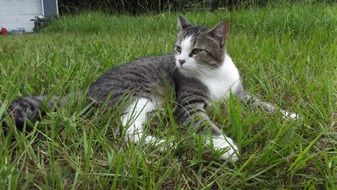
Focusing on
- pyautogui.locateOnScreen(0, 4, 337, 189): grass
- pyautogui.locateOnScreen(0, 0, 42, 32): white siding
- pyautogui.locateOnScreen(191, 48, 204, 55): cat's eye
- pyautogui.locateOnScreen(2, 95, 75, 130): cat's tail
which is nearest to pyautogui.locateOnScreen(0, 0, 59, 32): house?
pyautogui.locateOnScreen(0, 0, 42, 32): white siding

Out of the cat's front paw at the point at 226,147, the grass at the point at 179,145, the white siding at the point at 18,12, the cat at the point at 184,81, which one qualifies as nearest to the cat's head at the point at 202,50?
the cat at the point at 184,81

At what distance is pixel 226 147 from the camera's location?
1.39 metres

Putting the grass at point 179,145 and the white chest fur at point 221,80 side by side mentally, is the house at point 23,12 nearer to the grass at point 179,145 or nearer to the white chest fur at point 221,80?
the grass at point 179,145

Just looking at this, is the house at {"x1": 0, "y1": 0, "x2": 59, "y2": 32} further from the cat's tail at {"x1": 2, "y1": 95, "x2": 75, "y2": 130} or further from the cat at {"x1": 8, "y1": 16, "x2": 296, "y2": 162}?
the cat's tail at {"x1": 2, "y1": 95, "x2": 75, "y2": 130}

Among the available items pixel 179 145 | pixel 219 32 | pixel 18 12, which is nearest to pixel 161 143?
pixel 179 145

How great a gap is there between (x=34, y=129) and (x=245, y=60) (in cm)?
166

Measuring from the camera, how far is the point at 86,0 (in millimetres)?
8781

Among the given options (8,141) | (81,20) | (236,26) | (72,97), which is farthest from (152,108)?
(81,20)

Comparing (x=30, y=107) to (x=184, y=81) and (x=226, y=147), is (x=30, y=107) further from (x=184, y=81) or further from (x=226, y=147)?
(x=184, y=81)

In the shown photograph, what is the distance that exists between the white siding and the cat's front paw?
738 centimetres

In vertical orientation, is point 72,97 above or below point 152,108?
above

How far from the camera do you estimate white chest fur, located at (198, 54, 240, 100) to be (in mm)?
2143

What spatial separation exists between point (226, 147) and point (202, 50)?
37.3 inches

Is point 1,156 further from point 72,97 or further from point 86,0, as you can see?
point 86,0
